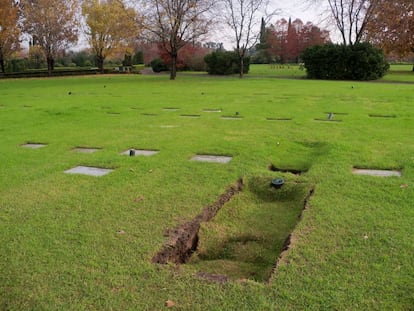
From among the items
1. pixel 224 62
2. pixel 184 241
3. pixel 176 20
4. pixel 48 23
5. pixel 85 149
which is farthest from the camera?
pixel 224 62

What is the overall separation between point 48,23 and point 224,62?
582 inches

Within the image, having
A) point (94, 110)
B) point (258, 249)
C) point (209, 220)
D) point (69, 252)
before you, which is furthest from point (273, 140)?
point (94, 110)

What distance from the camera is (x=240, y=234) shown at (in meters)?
3.08

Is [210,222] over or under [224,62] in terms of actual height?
under

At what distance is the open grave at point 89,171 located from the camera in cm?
458

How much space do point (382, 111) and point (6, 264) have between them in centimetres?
893

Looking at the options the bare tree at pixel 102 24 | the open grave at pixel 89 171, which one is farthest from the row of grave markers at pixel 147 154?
the bare tree at pixel 102 24

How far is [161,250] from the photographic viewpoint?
2693mm

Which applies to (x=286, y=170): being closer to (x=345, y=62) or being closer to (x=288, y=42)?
(x=345, y=62)

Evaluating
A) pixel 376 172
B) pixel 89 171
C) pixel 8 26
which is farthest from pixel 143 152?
pixel 8 26

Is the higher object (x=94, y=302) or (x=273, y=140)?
(x=273, y=140)

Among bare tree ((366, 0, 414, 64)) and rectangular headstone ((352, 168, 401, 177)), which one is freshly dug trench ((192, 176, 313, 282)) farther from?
bare tree ((366, 0, 414, 64))

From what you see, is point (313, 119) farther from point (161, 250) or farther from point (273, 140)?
point (161, 250)

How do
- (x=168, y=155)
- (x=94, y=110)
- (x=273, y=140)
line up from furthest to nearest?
(x=94, y=110), (x=273, y=140), (x=168, y=155)
